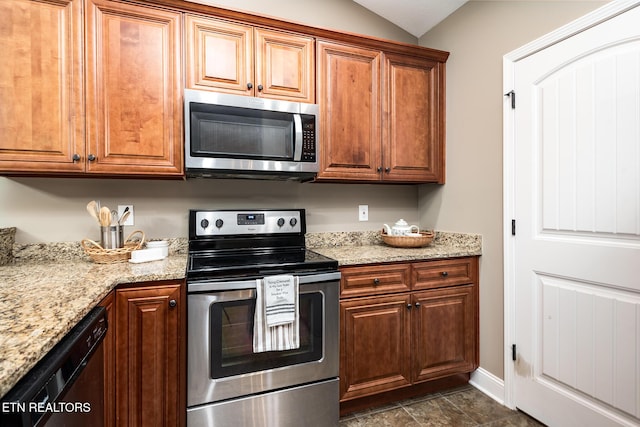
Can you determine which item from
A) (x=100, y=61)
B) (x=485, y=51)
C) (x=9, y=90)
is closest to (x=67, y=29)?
(x=100, y=61)

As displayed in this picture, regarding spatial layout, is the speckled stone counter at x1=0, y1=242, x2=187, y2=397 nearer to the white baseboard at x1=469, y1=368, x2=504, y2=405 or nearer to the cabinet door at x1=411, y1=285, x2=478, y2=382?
the cabinet door at x1=411, y1=285, x2=478, y2=382

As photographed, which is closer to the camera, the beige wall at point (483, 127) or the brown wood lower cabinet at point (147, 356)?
the brown wood lower cabinet at point (147, 356)

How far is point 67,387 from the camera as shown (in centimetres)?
84

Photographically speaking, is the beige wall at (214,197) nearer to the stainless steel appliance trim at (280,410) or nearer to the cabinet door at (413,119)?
the cabinet door at (413,119)

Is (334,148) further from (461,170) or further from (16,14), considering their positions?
(16,14)

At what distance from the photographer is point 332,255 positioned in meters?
1.99

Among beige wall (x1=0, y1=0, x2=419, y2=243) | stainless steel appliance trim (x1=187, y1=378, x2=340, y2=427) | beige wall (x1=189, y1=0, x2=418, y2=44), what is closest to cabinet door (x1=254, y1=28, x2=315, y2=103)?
beige wall (x1=189, y1=0, x2=418, y2=44)

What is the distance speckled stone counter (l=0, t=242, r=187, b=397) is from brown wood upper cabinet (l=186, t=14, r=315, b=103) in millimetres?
1039

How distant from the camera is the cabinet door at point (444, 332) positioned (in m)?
1.99

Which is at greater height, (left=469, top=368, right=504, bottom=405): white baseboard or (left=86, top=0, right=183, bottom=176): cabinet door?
(left=86, top=0, right=183, bottom=176): cabinet door

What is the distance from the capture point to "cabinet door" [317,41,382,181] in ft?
6.75

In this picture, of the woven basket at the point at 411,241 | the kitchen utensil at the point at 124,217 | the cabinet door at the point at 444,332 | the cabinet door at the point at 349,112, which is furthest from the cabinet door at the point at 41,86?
the cabinet door at the point at 444,332

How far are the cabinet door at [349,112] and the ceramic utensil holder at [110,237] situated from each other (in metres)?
1.21

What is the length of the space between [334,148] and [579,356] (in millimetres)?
1717
